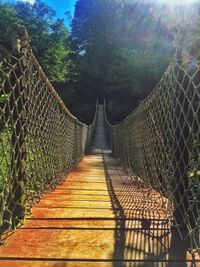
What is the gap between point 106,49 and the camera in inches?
1152

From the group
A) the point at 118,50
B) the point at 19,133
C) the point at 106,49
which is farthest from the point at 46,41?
the point at 19,133

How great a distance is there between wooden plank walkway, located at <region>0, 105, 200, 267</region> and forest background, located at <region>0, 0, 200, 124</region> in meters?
12.8

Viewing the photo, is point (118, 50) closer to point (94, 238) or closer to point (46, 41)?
point (46, 41)

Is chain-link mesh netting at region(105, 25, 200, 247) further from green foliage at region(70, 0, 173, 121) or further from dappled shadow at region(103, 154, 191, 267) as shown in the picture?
green foliage at region(70, 0, 173, 121)

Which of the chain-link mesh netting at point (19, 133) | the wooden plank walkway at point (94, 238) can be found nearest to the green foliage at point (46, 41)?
the chain-link mesh netting at point (19, 133)

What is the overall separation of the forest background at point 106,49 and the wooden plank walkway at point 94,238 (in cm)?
1284

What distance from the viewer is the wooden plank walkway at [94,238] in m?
1.50

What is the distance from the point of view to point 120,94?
2164cm

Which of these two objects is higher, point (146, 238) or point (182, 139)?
point (182, 139)

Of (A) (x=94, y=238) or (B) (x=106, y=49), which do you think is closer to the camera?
(A) (x=94, y=238)

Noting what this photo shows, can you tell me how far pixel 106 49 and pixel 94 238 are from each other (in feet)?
92.5

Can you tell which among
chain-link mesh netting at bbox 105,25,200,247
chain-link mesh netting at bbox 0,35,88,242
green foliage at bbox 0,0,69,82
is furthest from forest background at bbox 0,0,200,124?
chain-link mesh netting at bbox 105,25,200,247

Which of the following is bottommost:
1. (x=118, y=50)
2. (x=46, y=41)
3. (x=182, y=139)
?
(x=182, y=139)

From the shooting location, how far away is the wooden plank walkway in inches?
58.9
